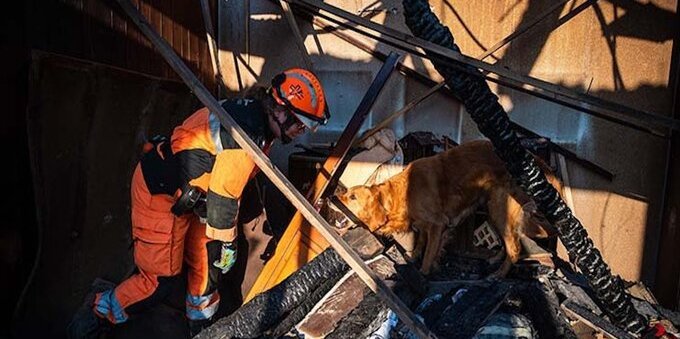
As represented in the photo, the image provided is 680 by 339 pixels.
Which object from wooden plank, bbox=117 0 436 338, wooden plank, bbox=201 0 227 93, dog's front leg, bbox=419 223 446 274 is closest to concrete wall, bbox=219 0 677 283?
wooden plank, bbox=201 0 227 93

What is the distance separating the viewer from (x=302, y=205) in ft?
6.46

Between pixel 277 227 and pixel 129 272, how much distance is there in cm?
136

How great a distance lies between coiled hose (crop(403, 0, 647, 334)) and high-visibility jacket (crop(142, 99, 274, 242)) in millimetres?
1170

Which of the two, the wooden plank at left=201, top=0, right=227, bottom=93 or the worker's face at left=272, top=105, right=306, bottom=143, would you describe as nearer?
the worker's face at left=272, top=105, right=306, bottom=143

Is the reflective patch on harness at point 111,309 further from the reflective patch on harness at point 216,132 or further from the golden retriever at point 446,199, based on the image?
the golden retriever at point 446,199

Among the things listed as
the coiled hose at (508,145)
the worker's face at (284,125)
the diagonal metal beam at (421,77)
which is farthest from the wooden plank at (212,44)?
the coiled hose at (508,145)

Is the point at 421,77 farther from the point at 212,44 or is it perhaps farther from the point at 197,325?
the point at 197,325

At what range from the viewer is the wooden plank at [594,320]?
290 cm

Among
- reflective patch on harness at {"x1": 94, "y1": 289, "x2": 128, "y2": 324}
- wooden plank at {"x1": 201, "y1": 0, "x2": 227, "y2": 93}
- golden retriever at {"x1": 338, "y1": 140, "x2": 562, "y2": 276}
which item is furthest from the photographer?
wooden plank at {"x1": 201, "y1": 0, "x2": 227, "y2": 93}

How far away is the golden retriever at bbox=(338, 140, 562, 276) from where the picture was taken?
12.7 feet

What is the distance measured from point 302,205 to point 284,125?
981 millimetres

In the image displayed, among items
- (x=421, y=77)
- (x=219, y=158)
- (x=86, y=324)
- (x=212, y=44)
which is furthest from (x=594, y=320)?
(x=212, y=44)

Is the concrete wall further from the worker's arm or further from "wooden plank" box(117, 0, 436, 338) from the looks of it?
"wooden plank" box(117, 0, 436, 338)

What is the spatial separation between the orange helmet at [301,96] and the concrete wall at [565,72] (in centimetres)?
248
